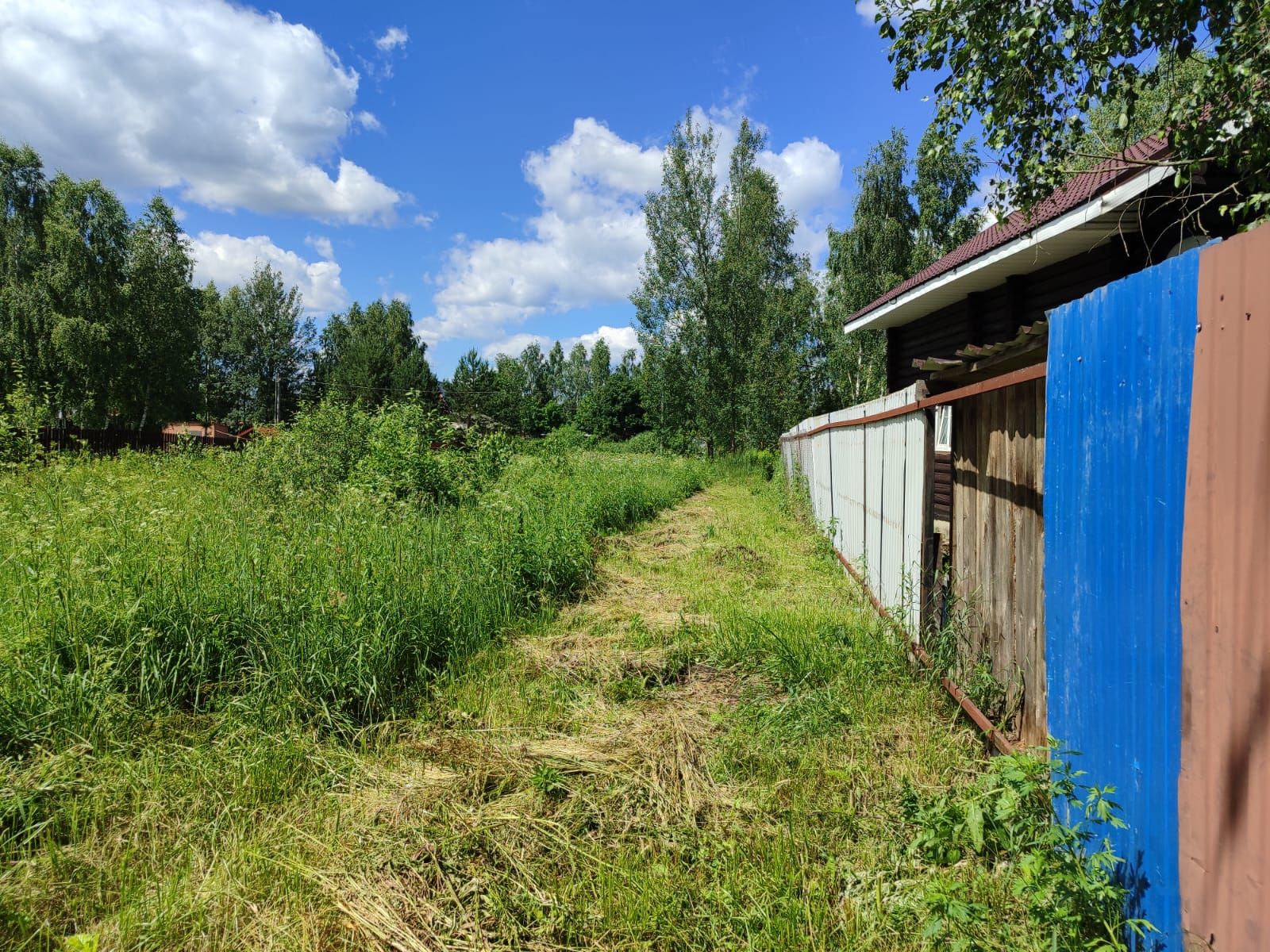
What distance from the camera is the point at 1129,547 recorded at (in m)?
1.62

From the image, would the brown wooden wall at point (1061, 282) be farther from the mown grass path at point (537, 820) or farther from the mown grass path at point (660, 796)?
the mown grass path at point (537, 820)

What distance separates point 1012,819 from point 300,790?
273cm

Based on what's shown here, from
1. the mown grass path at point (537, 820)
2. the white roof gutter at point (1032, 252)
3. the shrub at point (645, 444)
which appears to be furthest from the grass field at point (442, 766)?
the shrub at point (645, 444)

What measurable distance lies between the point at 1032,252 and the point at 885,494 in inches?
141

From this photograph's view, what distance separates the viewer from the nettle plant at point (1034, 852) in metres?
1.60

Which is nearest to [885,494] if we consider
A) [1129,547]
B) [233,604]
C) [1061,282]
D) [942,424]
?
[942,424]

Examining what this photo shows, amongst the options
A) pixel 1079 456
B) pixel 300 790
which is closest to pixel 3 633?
pixel 300 790

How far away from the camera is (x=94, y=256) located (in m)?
26.3

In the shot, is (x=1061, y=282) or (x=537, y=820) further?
(x=1061, y=282)

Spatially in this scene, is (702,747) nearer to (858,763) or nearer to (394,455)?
(858,763)

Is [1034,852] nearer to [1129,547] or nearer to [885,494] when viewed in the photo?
[1129,547]

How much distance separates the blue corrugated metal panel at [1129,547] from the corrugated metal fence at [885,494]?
1664 mm

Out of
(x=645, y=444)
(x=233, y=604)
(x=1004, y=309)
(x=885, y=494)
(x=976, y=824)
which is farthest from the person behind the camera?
(x=645, y=444)

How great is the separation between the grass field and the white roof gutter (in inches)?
147
